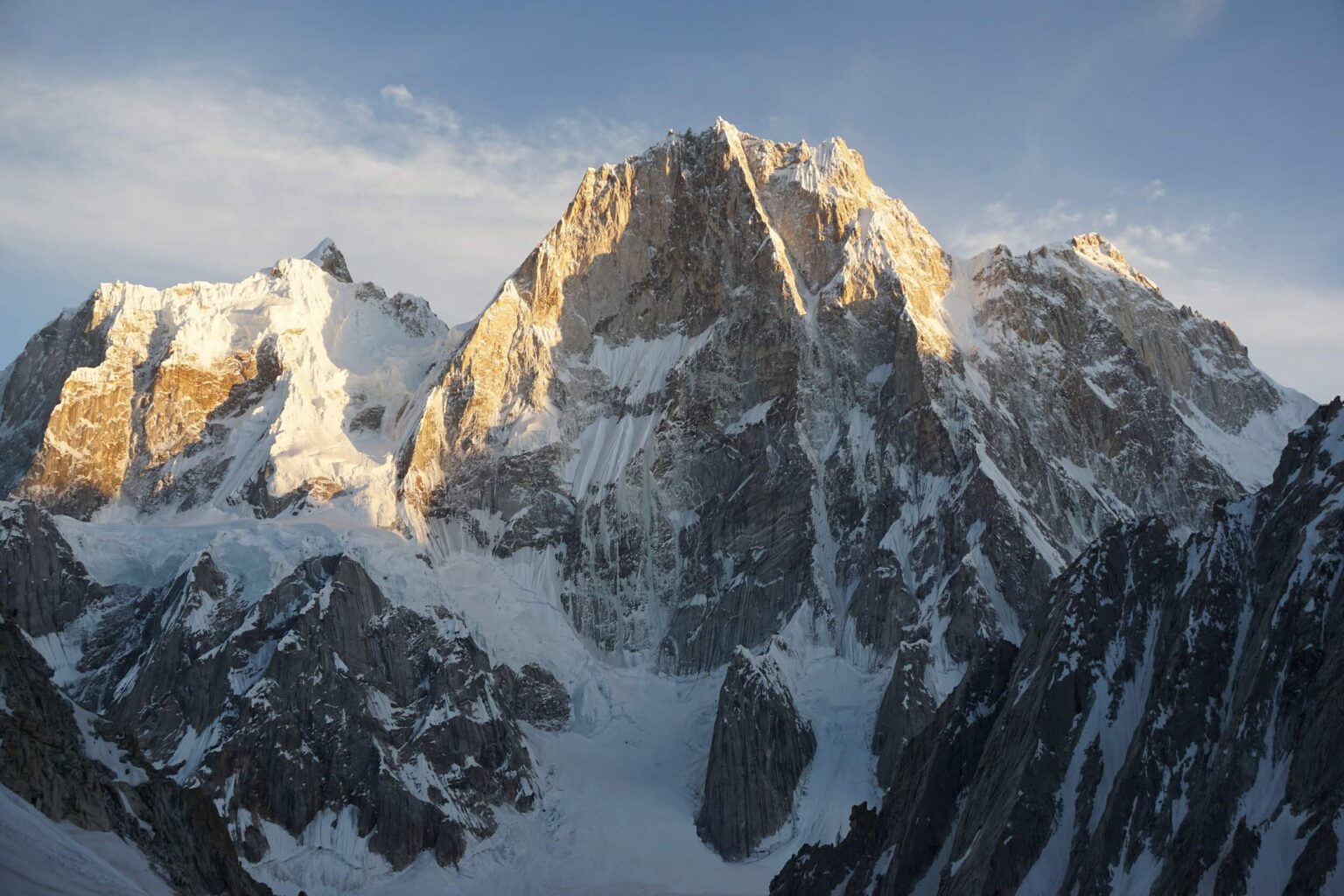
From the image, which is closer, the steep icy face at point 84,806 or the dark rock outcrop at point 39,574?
the steep icy face at point 84,806

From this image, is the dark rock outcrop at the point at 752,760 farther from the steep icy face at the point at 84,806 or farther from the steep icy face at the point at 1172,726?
the steep icy face at the point at 84,806

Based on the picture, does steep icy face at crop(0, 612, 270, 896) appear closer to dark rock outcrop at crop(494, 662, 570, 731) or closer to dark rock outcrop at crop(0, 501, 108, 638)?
dark rock outcrop at crop(0, 501, 108, 638)

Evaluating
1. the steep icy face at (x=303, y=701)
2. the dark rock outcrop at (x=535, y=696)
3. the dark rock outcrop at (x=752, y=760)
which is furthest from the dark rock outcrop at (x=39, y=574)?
the dark rock outcrop at (x=752, y=760)

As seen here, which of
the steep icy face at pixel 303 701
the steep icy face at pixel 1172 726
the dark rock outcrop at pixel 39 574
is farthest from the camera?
the dark rock outcrop at pixel 39 574

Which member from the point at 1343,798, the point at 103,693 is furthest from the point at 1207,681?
the point at 103,693

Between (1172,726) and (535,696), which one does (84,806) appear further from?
(535,696)

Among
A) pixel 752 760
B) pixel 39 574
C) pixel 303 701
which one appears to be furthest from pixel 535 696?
pixel 39 574

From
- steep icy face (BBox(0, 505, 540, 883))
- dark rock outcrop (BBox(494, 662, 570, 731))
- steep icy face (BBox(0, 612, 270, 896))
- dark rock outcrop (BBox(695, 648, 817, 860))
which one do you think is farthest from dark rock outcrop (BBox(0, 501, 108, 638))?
steep icy face (BBox(0, 612, 270, 896))
